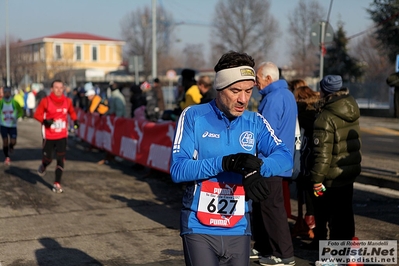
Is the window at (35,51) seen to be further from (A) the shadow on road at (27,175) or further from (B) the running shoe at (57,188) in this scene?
(B) the running shoe at (57,188)

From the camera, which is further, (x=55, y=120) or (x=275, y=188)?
(x=55, y=120)

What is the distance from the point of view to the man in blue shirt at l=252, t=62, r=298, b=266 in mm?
6551

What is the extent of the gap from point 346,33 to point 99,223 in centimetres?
4655

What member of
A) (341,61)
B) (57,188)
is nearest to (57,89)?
(57,188)

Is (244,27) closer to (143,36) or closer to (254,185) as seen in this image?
(143,36)

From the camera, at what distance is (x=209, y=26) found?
86.0 m

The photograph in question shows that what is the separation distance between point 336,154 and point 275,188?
71 centimetres

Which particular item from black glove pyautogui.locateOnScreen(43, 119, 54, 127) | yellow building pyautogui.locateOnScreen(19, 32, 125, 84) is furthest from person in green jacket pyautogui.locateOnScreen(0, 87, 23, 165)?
yellow building pyautogui.locateOnScreen(19, 32, 125, 84)

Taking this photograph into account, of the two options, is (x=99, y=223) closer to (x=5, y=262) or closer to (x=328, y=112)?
(x=5, y=262)

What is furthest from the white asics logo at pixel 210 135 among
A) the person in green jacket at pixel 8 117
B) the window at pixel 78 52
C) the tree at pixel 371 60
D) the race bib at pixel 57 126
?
the window at pixel 78 52

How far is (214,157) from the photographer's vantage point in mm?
3781

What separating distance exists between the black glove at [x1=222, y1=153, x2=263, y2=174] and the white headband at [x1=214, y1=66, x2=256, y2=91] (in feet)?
1.65

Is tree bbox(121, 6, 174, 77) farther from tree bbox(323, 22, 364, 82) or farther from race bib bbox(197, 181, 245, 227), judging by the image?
race bib bbox(197, 181, 245, 227)

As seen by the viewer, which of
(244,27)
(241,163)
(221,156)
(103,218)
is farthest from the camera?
(244,27)
